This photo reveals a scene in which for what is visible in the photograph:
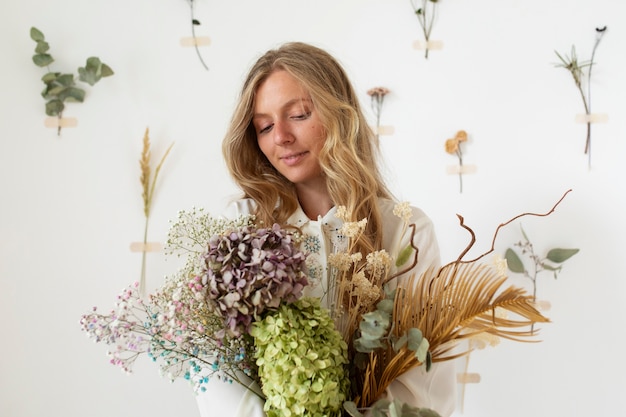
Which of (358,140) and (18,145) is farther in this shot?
(18,145)

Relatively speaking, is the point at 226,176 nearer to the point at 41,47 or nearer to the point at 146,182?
the point at 146,182

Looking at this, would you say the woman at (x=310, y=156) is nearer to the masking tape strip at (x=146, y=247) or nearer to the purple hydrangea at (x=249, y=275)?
the purple hydrangea at (x=249, y=275)

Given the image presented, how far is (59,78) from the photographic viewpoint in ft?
7.30

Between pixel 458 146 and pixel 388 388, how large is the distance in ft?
4.37

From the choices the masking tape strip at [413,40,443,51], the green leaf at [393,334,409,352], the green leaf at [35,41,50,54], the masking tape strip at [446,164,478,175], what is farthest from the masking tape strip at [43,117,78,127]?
the green leaf at [393,334,409,352]

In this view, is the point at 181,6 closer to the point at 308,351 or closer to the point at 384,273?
the point at 384,273

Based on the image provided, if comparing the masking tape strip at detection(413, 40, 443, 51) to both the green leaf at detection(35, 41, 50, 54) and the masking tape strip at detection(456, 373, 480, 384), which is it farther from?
the green leaf at detection(35, 41, 50, 54)

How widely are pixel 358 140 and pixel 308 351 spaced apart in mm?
723

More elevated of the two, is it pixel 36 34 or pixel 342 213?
pixel 36 34

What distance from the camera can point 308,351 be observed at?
930 mm

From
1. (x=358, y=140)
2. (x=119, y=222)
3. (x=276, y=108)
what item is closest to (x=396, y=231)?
(x=358, y=140)

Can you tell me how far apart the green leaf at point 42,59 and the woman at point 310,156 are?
1088mm

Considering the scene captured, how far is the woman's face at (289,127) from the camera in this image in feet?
4.58

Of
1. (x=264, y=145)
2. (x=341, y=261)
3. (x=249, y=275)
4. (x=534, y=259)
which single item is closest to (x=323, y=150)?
(x=264, y=145)
